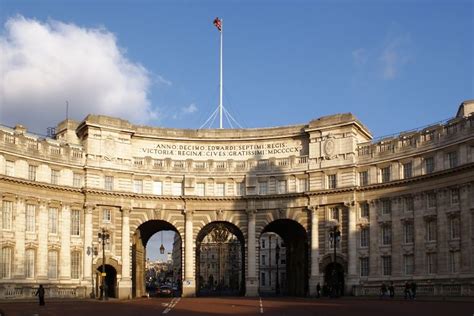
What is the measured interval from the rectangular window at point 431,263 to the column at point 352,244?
29.5 feet

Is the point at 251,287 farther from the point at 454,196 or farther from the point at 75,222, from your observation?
the point at 454,196

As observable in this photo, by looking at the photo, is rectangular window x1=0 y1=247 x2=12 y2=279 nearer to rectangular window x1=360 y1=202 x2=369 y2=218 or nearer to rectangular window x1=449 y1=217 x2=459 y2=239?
rectangular window x1=360 y1=202 x2=369 y2=218

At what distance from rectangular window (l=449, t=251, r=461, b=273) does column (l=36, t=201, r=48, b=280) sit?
38.8 metres

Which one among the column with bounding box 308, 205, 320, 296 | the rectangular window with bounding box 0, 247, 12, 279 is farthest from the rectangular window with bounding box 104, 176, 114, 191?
the column with bounding box 308, 205, 320, 296

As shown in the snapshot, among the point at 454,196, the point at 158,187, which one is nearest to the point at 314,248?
the point at 454,196

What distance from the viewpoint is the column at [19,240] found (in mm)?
65438

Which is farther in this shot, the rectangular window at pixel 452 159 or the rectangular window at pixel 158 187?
the rectangular window at pixel 158 187

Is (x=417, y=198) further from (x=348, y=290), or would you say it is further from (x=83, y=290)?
(x=83, y=290)

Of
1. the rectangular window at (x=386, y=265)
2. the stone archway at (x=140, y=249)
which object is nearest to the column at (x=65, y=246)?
the stone archway at (x=140, y=249)

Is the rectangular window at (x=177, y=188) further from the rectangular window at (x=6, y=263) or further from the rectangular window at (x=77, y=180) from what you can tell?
the rectangular window at (x=6, y=263)

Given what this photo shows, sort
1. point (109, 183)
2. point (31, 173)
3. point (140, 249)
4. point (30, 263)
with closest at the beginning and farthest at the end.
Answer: point (30, 263) → point (31, 173) → point (109, 183) → point (140, 249)

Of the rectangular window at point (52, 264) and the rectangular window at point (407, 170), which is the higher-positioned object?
the rectangular window at point (407, 170)

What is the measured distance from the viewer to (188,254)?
78.4 meters

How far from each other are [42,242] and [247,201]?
2340 cm
